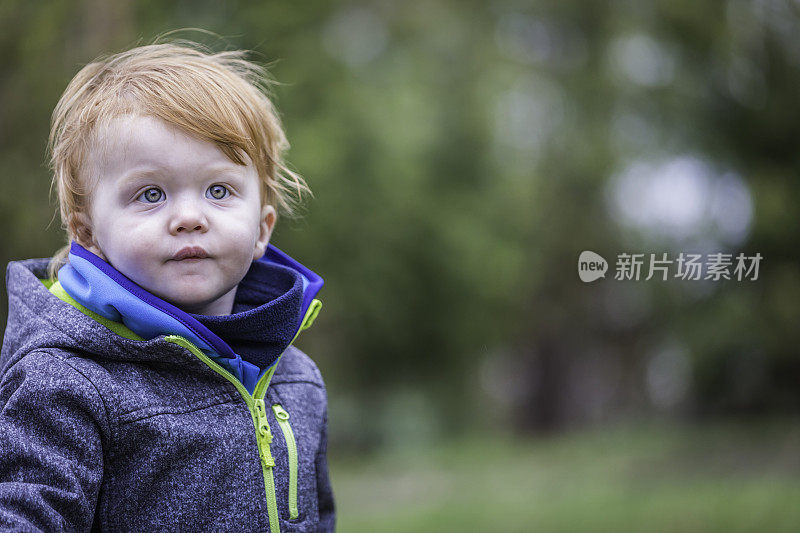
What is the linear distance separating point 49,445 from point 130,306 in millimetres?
250

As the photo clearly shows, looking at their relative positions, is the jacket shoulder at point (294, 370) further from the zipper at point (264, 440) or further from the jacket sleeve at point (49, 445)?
the jacket sleeve at point (49, 445)

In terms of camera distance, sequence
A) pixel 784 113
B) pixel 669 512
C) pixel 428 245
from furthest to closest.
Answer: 1. pixel 428 245
2. pixel 784 113
3. pixel 669 512

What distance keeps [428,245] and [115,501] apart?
8238 millimetres

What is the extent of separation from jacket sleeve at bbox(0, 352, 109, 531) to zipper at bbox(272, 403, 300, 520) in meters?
0.35

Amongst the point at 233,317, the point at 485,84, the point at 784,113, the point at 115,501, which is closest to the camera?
the point at 115,501

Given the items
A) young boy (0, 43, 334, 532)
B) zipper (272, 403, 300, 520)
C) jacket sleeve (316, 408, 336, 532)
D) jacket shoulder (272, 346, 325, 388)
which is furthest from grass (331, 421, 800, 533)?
young boy (0, 43, 334, 532)

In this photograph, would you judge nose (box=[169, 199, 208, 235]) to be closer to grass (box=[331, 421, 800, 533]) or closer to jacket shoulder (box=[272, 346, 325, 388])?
jacket shoulder (box=[272, 346, 325, 388])

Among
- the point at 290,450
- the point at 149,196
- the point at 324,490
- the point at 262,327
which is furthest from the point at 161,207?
the point at 324,490

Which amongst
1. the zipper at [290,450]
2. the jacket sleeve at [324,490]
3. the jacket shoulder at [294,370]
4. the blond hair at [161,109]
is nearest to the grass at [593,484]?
the jacket sleeve at [324,490]

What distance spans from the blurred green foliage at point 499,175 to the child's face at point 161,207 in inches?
143

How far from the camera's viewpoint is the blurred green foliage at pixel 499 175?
591 cm

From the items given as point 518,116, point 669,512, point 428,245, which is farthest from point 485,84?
point 669,512

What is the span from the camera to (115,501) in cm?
→ 136

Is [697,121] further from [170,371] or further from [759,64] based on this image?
[170,371]
